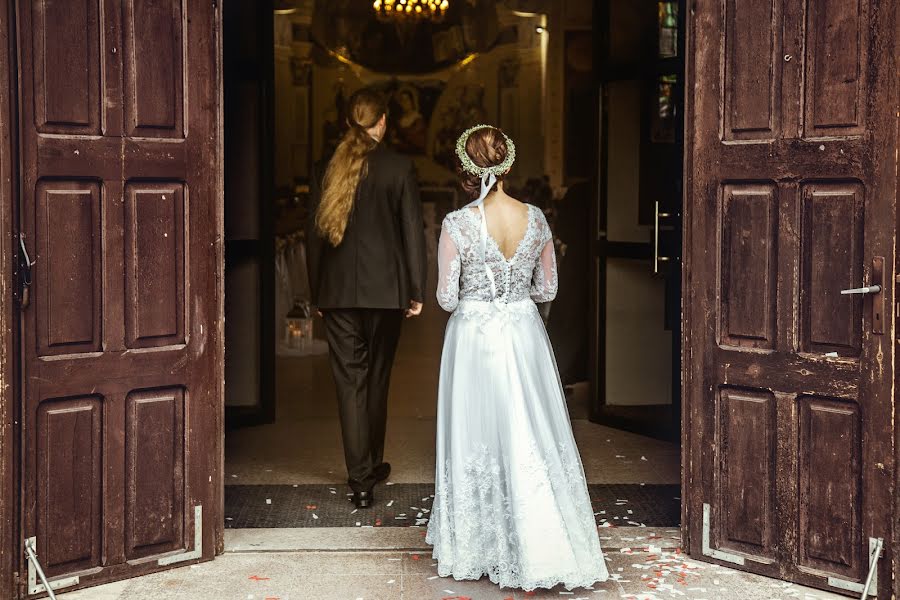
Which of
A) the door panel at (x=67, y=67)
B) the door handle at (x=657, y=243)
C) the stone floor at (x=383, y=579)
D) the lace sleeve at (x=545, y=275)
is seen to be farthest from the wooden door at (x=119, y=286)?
the door handle at (x=657, y=243)

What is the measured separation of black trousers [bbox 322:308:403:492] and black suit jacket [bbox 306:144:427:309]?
12 cm

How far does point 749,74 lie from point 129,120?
2443 millimetres

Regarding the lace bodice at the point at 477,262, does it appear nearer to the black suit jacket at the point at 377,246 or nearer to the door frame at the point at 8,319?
the black suit jacket at the point at 377,246

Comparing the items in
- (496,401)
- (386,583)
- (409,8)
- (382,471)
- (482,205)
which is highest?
(409,8)

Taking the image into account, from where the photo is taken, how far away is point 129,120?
4.59 meters

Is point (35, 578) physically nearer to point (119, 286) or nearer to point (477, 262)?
point (119, 286)

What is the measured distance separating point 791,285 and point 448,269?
4.41ft

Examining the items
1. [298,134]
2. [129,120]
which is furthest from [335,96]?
[129,120]

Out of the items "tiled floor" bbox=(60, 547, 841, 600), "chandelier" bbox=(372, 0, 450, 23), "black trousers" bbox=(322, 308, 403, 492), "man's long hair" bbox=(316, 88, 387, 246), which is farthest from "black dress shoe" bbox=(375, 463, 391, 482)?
"chandelier" bbox=(372, 0, 450, 23)

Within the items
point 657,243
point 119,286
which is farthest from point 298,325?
point 119,286

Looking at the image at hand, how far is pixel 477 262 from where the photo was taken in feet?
15.4

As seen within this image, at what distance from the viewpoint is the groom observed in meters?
5.62

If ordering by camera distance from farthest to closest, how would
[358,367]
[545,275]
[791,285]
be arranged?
[358,367] < [545,275] < [791,285]

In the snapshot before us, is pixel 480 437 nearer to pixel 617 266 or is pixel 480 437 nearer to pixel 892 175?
pixel 892 175
